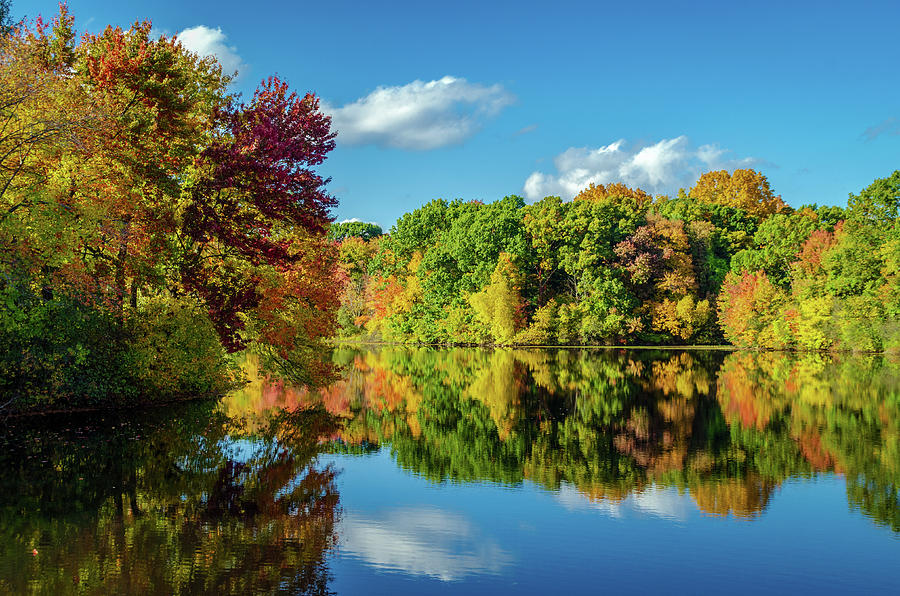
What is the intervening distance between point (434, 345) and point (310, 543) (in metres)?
65.1

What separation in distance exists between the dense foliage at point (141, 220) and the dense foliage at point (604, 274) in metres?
47.1

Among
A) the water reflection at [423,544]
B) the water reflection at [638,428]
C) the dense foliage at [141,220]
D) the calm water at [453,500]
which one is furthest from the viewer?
the dense foliage at [141,220]

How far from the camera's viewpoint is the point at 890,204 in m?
54.5

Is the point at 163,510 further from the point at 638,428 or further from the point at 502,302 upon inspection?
the point at 502,302

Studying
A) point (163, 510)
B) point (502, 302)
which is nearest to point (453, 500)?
point (163, 510)

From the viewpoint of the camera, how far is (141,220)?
1938cm

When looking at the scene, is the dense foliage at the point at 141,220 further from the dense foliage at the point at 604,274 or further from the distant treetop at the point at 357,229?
the distant treetop at the point at 357,229

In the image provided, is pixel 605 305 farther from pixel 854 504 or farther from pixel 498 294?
pixel 854 504

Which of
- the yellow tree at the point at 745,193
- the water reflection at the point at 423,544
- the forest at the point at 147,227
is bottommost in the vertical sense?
the water reflection at the point at 423,544

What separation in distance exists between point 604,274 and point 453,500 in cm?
5974

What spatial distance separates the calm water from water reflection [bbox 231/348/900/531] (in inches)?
4.0

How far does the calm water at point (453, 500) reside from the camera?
8391 millimetres

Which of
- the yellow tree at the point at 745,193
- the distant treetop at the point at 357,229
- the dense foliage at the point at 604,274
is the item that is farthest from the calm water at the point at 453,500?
the distant treetop at the point at 357,229

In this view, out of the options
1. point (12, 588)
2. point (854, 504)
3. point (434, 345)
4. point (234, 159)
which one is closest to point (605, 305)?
point (434, 345)
